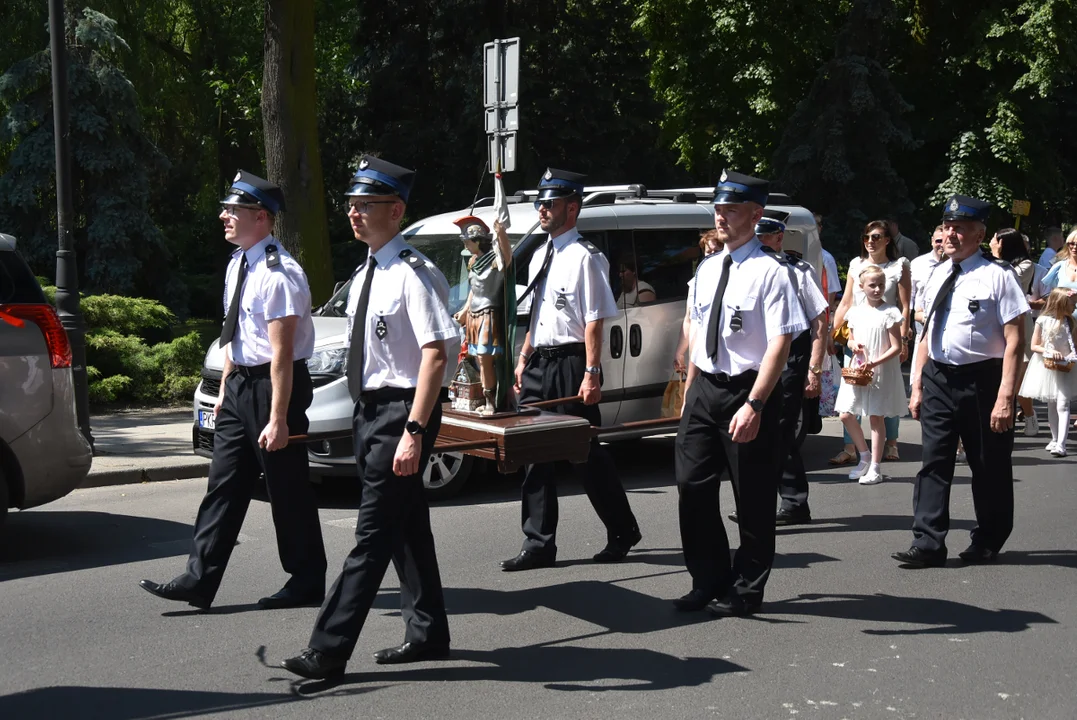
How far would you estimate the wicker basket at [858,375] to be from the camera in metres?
9.79

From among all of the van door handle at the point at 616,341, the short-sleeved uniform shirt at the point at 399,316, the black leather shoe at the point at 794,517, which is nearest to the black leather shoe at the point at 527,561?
the black leather shoe at the point at 794,517

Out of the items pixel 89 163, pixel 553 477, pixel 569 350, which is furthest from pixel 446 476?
pixel 89 163

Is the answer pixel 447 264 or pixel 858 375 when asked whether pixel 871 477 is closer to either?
pixel 858 375

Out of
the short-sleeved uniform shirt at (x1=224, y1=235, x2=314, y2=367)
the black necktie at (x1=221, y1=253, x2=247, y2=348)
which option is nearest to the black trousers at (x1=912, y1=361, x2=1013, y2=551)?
the short-sleeved uniform shirt at (x1=224, y1=235, x2=314, y2=367)

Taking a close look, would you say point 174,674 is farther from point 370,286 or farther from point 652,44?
point 652,44

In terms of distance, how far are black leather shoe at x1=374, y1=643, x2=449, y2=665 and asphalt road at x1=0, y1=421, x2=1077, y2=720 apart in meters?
0.06

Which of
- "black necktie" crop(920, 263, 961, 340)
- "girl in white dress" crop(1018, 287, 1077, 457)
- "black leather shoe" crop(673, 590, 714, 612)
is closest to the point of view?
"black leather shoe" crop(673, 590, 714, 612)

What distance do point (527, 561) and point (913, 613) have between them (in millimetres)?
1964

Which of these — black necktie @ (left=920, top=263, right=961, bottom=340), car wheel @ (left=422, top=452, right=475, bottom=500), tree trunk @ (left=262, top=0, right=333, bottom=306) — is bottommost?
car wheel @ (left=422, top=452, right=475, bottom=500)

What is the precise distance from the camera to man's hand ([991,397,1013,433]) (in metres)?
6.72

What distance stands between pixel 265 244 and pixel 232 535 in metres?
1.30

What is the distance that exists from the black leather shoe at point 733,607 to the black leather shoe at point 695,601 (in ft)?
0.13

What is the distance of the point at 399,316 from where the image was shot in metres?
4.92

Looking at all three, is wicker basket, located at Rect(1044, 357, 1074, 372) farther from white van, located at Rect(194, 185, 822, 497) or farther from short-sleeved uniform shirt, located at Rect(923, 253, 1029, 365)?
short-sleeved uniform shirt, located at Rect(923, 253, 1029, 365)
